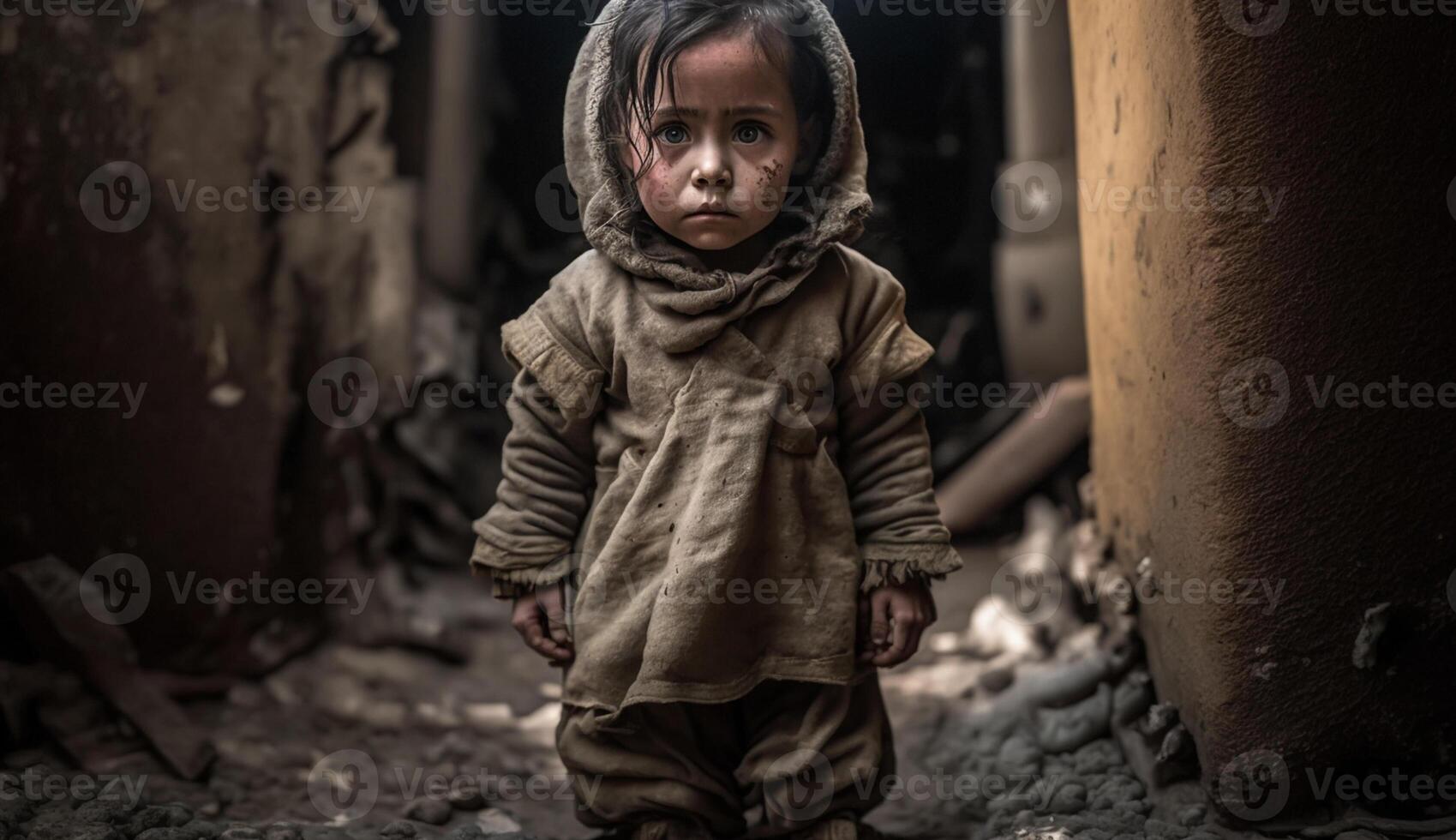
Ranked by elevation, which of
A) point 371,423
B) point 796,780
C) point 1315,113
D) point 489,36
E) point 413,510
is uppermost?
point 489,36

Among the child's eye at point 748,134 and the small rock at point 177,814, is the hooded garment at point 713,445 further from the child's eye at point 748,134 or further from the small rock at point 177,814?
the small rock at point 177,814

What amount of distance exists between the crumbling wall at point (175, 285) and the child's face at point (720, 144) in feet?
4.28

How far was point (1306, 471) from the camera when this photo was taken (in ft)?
6.42

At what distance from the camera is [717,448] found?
6.25ft

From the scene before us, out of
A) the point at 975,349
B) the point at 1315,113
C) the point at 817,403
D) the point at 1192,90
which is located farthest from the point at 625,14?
the point at 975,349

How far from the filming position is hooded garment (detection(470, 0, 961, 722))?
75.3 inches

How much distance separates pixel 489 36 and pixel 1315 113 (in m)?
2.72

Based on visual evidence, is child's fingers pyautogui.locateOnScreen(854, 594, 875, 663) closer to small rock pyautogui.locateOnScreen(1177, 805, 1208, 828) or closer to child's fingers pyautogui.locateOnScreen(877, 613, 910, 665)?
child's fingers pyautogui.locateOnScreen(877, 613, 910, 665)

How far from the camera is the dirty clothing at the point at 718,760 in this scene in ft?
6.61

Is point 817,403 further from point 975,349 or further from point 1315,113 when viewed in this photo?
point 975,349

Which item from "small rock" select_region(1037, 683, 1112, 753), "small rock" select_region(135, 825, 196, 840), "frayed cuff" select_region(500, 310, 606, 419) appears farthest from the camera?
"small rock" select_region(1037, 683, 1112, 753)

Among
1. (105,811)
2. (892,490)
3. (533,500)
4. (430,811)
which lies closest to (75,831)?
(105,811)

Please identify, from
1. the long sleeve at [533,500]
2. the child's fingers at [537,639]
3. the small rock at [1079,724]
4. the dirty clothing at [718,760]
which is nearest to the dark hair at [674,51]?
the long sleeve at [533,500]

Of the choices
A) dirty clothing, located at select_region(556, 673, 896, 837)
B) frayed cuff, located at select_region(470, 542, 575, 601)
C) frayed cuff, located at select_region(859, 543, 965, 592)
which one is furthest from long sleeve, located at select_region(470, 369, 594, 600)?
frayed cuff, located at select_region(859, 543, 965, 592)
